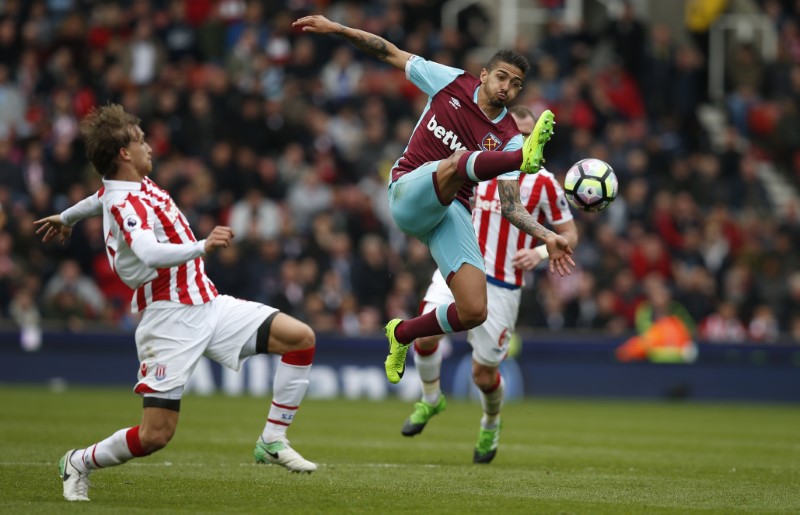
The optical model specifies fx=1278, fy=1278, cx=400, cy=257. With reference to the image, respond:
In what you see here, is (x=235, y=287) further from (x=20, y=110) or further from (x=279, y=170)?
(x=20, y=110)

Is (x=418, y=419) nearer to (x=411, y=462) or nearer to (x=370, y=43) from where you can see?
(x=411, y=462)

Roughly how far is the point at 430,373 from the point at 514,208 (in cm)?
229

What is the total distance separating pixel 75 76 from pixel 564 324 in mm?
9291

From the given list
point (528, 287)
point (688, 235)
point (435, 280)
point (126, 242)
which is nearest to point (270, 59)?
point (528, 287)

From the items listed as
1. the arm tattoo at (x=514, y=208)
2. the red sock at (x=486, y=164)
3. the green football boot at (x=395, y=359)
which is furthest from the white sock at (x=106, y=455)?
the arm tattoo at (x=514, y=208)

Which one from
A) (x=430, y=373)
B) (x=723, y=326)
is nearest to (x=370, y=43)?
(x=430, y=373)

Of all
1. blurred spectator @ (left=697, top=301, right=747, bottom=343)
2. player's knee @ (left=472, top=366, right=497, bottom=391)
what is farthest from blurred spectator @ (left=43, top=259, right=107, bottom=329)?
player's knee @ (left=472, top=366, right=497, bottom=391)

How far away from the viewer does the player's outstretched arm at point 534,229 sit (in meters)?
8.50

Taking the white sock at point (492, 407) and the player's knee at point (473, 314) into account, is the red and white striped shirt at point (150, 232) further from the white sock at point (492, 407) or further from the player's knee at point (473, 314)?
the white sock at point (492, 407)

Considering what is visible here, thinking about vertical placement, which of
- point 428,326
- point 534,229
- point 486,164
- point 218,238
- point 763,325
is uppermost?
point 486,164

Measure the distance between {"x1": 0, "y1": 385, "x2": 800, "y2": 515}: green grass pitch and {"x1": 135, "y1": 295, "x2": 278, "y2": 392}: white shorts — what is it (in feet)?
2.61

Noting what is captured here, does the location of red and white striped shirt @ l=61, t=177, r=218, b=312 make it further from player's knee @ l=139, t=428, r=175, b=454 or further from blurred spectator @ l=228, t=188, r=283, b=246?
blurred spectator @ l=228, t=188, r=283, b=246

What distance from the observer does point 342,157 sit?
72.5ft

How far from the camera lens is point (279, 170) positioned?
21656 millimetres
